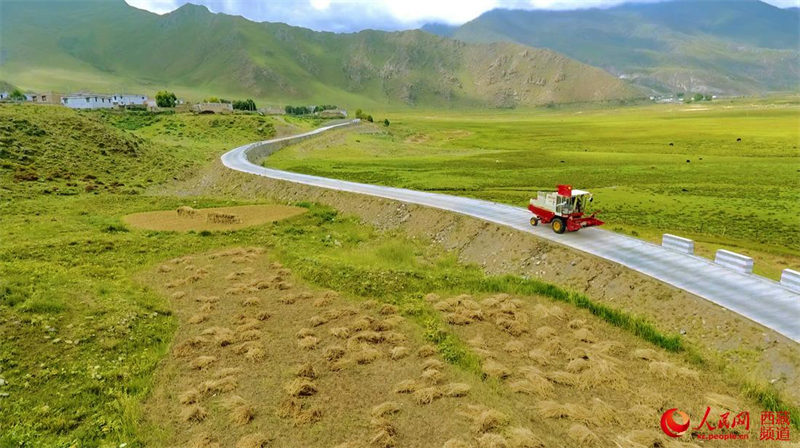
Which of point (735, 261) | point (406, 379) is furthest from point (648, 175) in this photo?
point (406, 379)

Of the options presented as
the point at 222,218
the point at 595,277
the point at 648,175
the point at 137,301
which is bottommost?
the point at 137,301

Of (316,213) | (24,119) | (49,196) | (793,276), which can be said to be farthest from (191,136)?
(793,276)

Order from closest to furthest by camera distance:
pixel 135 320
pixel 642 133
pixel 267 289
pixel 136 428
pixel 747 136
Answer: pixel 136 428 < pixel 135 320 < pixel 267 289 < pixel 747 136 < pixel 642 133

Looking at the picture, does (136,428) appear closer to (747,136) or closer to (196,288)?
(196,288)

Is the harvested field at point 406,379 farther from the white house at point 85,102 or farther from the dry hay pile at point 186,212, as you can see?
the white house at point 85,102

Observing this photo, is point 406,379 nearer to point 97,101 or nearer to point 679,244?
point 679,244

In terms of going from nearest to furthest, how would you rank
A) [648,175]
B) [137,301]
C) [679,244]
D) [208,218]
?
[137,301]
[679,244]
[208,218]
[648,175]
